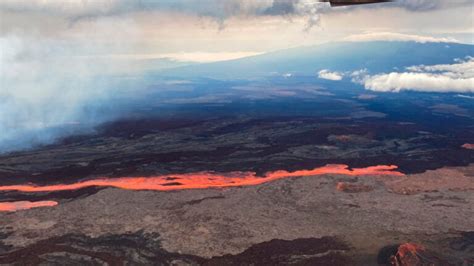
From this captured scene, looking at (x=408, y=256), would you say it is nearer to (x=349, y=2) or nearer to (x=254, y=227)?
(x=254, y=227)

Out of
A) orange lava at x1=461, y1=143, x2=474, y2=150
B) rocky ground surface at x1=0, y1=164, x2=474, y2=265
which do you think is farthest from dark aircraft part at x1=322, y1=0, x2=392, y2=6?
orange lava at x1=461, y1=143, x2=474, y2=150

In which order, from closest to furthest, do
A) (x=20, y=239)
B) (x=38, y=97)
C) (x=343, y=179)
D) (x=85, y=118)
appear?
1. (x=20, y=239)
2. (x=343, y=179)
3. (x=85, y=118)
4. (x=38, y=97)

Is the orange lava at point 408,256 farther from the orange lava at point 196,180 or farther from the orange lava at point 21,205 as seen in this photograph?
the orange lava at point 21,205

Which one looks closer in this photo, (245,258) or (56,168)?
(245,258)

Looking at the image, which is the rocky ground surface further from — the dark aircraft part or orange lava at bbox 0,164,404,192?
the dark aircraft part

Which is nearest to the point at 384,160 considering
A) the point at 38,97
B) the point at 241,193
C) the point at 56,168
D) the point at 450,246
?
the point at 241,193

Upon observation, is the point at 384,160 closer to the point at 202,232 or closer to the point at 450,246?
the point at 450,246
